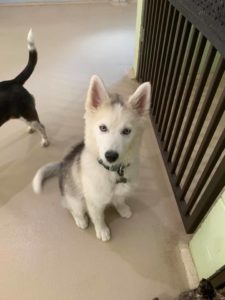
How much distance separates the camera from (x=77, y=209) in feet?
5.05

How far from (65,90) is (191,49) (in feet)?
4.73

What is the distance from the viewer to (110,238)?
1.61 meters

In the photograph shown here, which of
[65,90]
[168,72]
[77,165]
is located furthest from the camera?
[65,90]

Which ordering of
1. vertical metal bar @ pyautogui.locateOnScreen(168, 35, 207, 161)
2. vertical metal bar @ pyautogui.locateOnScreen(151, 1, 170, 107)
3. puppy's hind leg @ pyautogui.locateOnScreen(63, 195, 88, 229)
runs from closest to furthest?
1. vertical metal bar @ pyautogui.locateOnScreen(168, 35, 207, 161)
2. puppy's hind leg @ pyautogui.locateOnScreen(63, 195, 88, 229)
3. vertical metal bar @ pyautogui.locateOnScreen(151, 1, 170, 107)

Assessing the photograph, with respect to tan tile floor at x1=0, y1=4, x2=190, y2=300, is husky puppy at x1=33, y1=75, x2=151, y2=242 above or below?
above

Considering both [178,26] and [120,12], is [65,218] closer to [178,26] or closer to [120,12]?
[178,26]

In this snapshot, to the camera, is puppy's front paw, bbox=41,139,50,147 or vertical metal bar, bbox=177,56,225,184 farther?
puppy's front paw, bbox=41,139,50,147

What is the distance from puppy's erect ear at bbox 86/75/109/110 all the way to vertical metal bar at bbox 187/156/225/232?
549mm

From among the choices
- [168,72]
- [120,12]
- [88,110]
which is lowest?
[120,12]

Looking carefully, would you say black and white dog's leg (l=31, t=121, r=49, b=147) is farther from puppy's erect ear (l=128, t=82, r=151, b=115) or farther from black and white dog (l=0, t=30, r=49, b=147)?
puppy's erect ear (l=128, t=82, r=151, b=115)

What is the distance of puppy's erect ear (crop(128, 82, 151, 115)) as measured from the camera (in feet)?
3.70

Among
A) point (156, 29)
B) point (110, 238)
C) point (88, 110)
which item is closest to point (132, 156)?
point (88, 110)

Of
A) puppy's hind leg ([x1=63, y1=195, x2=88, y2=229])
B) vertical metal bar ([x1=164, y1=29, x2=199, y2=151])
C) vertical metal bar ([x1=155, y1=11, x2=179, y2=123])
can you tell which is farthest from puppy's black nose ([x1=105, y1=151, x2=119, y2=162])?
vertical metal bar ([x1=155, y1=11, x2=179, y2=123])

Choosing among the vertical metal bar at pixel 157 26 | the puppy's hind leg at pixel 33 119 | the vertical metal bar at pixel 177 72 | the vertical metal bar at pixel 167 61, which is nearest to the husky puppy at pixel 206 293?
the vertical metal bar at pixel 177 72
